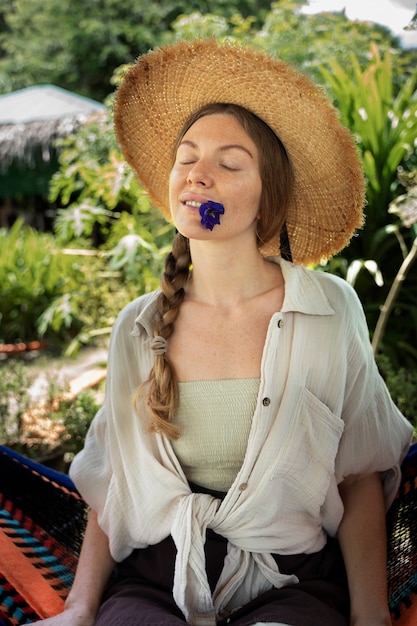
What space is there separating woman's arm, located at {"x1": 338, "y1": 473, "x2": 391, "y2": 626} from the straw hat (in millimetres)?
607

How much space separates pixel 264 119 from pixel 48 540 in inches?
47.6

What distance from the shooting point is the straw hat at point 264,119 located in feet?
5.43

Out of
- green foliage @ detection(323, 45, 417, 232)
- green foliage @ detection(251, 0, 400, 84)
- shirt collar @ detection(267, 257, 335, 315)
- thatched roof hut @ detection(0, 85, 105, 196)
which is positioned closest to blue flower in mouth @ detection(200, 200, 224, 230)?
shirt collar @ detection(267, 257, 335, 315)

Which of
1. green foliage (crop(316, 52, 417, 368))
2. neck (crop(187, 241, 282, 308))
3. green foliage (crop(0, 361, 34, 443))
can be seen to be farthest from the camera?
green foliage (crop(316, 52, 417, 368))

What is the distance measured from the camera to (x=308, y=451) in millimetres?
1641

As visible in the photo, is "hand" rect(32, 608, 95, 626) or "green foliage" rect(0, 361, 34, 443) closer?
"hand" rect(32, 608, 95, 626)

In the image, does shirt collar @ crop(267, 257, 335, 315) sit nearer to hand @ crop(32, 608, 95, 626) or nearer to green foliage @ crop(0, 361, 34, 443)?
hand @ crop(32, 608, 95, 626)

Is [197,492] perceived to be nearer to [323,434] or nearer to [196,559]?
[196,559]

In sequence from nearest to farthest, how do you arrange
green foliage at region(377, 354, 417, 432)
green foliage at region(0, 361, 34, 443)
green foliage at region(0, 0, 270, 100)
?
green foliage at region(377, 354, 417, 432), green foliage at region(0, 361, 34, 443), green foliage at region(0, 0, 270, 100)

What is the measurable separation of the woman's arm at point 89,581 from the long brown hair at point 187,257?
1.08ft

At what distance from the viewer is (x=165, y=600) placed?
1.60 meters

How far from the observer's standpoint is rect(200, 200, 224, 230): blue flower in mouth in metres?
1.56

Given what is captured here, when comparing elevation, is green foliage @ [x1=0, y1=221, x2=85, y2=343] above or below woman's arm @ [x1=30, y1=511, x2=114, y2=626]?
below

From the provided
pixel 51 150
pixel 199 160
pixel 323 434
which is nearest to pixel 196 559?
pixel 323 434
